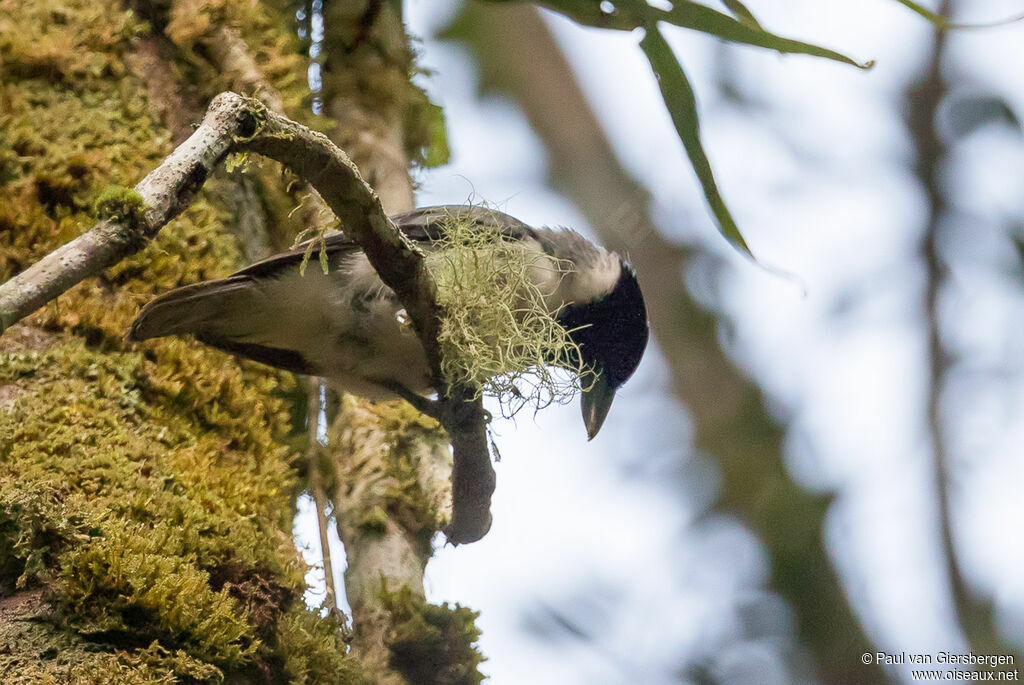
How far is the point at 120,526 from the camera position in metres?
2.24

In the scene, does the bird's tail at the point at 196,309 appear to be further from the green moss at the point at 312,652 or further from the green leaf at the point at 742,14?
the green leaf at the point at 742,14

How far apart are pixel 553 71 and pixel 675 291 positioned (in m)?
1.55

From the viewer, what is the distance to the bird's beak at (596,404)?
340 cm

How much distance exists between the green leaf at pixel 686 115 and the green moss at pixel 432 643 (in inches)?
51.4

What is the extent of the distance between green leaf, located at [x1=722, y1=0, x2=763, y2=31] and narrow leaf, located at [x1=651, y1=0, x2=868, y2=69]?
0.06 ft

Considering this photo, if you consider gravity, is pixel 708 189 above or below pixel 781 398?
below

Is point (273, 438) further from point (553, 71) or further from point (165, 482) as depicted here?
point (553, 71)

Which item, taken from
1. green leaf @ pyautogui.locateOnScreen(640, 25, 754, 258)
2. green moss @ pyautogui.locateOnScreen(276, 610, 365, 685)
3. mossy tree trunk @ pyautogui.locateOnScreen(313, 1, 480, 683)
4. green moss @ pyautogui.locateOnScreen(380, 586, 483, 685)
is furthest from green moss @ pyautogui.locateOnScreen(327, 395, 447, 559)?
green leaf @ pyautogui.locateOnScreen(640, 25, 754, 258)

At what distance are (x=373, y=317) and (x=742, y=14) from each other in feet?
4.93

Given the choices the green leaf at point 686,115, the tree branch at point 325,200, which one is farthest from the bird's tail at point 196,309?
the green leaf at point 686,115

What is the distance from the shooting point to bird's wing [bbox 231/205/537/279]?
9.56 feet

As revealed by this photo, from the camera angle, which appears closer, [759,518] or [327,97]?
[327,97]

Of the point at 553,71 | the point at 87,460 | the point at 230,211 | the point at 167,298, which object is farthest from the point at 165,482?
the point at 553,71

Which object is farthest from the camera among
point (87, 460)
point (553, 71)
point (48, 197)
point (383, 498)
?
point (553, 71)
